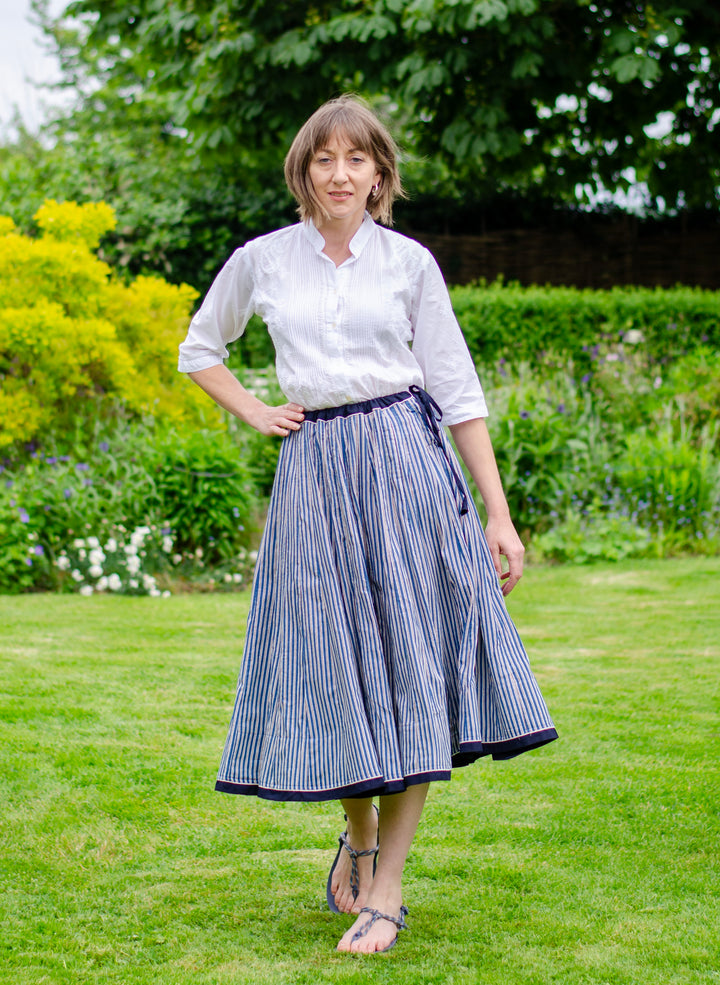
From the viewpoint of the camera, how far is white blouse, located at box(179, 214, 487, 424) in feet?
7.83

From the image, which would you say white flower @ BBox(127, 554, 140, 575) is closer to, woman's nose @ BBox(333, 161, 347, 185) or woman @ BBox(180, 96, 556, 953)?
woman @ BBox(180, 96, 556, 953)

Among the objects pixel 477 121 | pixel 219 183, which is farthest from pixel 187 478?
pixel 219 183

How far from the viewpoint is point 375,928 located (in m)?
2.38

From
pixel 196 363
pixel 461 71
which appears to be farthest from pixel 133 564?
pixel 461 71

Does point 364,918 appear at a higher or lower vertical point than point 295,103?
lower

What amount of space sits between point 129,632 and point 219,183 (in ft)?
25.3

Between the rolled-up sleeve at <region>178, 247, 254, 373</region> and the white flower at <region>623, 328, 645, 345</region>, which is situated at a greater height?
the white flower at <region>623, 328, 645, 345</region>

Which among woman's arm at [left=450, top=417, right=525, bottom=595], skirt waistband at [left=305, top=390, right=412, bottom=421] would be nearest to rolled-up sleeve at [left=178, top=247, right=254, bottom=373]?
skirt waistband at [left=305, top=390, right=412, bottom=421]

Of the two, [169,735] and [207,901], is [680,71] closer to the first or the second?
[169,735]

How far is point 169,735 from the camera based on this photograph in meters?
3.74

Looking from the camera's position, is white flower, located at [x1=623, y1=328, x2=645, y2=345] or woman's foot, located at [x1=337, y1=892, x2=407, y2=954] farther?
white flower, located at [x1=623, y1=328, x2=645, y2=345]

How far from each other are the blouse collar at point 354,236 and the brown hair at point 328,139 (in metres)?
0.02

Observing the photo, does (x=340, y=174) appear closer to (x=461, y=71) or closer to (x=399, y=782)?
(x=399, y=782)

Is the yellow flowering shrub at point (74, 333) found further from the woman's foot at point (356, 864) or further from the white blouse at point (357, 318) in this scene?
the woman's foot at point (356, 864)
